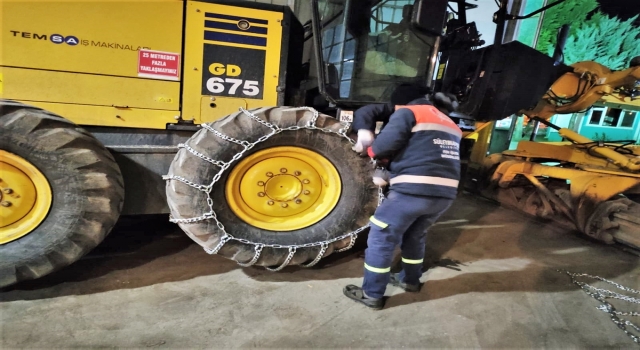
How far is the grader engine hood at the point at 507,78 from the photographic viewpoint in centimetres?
401

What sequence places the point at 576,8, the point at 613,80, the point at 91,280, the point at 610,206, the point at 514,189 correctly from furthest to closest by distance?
the point at 576,8 → the point at 514,189 → the point at 613,80 → the point at 610,206 → the point at 91,280

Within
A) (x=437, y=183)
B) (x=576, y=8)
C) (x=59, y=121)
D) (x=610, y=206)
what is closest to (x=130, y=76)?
(x=59, y=121)

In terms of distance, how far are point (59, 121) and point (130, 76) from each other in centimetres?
57

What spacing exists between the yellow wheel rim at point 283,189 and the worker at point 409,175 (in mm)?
460

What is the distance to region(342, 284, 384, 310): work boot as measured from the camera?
2.40 meters

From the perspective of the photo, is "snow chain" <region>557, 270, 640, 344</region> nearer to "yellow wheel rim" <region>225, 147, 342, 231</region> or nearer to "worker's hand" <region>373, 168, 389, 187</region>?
"worker's hand" <region>373, 168, 389, 187</region>

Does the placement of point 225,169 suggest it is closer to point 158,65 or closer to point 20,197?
point 158,65

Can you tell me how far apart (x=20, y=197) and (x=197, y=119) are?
1.18 meters

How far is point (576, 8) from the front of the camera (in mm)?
12852

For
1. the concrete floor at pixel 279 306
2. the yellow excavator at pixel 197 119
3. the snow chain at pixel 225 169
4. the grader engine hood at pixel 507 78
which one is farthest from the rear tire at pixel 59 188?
the grader engine hood at pixel 507 78

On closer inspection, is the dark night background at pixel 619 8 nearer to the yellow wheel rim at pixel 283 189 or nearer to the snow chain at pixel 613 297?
the snow chain at pixel 613 297

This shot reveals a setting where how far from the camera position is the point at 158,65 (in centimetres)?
259

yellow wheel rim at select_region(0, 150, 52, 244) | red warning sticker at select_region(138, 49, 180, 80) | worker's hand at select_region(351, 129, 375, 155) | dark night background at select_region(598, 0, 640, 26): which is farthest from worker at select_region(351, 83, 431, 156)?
dark night background at select_region(598, 0, 640, 26)

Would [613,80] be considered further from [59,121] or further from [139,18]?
[59,121]
